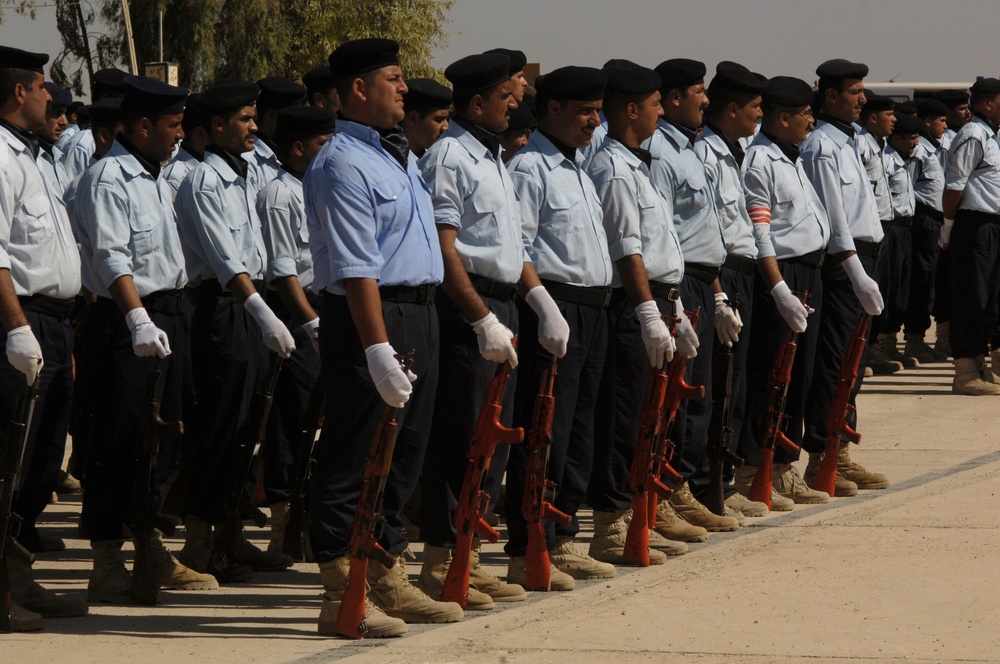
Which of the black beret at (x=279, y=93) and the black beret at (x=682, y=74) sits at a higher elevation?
the black beret at (x=682, y=74)

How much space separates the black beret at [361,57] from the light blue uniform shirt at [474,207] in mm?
547

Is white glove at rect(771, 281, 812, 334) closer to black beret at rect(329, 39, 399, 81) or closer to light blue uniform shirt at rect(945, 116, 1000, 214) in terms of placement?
black beret at rect(329, 39, 399, 81)

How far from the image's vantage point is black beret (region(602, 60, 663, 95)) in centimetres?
777

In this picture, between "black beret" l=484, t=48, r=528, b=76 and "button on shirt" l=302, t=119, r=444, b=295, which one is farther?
"black beret" l=484, t=48, r=528, b=76

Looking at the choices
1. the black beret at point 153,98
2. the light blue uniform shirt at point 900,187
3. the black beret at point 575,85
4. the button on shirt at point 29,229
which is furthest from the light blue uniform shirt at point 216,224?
the light blue uniform shirt at point 900,187

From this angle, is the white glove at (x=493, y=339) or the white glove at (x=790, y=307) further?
the white glove at (x=790, y=307)

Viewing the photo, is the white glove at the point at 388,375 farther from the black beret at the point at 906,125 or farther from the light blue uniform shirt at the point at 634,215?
the black beret at the point at 906,125

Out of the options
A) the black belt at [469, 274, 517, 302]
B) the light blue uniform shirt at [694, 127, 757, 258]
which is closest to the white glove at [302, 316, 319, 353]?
the black belt at [469, 274, 517, 302]

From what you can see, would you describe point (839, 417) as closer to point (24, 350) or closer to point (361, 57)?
point (361, 57)

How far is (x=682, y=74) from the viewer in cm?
861

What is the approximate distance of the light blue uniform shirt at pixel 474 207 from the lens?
6.72m

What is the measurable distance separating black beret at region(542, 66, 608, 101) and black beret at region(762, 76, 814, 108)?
2.13 meters

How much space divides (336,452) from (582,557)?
1.65m

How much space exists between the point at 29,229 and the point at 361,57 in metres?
1.41
